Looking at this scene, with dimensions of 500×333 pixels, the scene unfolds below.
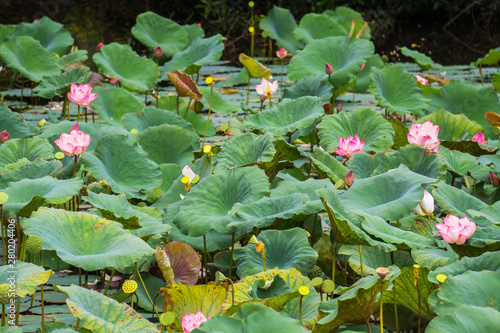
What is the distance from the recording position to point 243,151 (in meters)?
2.02

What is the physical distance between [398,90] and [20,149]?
5.50ft

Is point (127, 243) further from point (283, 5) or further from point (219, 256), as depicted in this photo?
point (283, 5)

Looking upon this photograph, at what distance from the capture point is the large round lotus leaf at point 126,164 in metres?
1.94

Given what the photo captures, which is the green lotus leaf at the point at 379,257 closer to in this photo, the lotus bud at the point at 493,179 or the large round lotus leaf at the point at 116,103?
the lotus bud at the point at 493,179

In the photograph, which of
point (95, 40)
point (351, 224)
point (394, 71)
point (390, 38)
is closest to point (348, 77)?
point (394, 71)

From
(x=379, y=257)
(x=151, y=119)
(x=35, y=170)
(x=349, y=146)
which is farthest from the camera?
(x=151, y=119)

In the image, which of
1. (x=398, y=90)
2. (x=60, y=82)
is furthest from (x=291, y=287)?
(x=60, y=82)

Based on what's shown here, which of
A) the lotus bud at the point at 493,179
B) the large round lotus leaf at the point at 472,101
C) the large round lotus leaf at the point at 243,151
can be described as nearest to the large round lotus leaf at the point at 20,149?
the large round lotus leaf at the point at 243,151

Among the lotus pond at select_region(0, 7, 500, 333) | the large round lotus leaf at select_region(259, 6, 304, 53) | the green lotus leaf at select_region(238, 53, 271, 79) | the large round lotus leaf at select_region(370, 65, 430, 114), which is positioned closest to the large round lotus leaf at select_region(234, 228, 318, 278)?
the lotus pond at select_region(0, 7, 500, 333)

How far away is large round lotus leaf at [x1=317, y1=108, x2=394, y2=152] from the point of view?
2.14m

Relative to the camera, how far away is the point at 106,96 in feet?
9.11

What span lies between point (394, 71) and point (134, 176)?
141 cm

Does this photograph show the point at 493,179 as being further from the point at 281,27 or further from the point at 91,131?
the point at 281,27

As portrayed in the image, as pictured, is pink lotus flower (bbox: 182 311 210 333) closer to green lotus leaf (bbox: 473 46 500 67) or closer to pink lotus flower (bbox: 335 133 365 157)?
pink lotus flower (bbox: 335 133 365 157)
